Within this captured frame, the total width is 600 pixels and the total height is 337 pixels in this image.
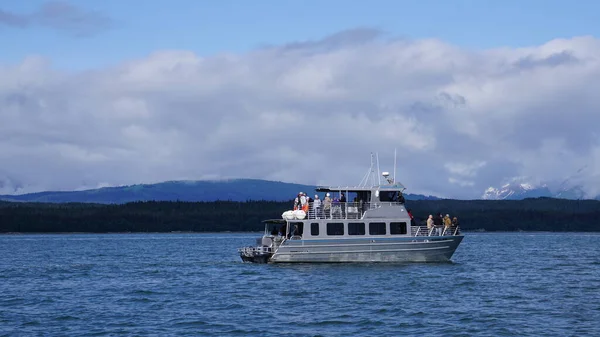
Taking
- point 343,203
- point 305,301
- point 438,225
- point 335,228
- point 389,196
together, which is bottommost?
point 305,301

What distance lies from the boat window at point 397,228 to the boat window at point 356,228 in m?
2.19

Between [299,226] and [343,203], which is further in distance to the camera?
[343,203]

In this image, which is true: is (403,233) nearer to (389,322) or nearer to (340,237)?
(340,237)

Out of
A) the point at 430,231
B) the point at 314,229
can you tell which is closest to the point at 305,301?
the point at 314,229

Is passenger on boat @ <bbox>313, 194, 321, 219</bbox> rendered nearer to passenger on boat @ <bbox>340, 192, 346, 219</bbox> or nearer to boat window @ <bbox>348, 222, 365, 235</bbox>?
passenger on boat @ <bbox>340, 192, 346, 219</bbox>

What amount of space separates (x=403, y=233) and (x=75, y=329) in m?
31.2

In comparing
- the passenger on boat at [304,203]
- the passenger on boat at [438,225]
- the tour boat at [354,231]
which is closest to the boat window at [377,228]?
the tour boat at [354,231]

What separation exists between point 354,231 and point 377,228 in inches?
67.1

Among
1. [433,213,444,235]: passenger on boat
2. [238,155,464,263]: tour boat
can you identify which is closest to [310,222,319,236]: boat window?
[238,155,464,263]: tour boat

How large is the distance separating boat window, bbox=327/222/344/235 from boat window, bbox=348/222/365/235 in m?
0.58

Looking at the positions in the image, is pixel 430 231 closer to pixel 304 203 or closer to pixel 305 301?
pixel 304 203

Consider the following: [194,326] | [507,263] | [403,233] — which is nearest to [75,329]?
[194,326]

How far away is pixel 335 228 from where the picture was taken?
204 feet

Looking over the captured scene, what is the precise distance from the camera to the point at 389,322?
39.1 metres
